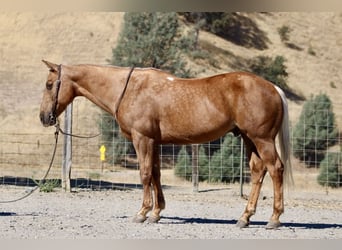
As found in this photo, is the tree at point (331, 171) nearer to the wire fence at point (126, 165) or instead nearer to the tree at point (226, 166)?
the wire fence at point (126, 165)

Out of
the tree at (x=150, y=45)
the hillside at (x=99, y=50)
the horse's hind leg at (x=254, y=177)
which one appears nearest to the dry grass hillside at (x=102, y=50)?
the hillside at (x=99, y=50)

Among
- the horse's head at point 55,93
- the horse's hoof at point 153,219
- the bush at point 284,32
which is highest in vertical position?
the bush at point 284,32

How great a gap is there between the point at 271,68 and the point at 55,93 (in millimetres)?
25419

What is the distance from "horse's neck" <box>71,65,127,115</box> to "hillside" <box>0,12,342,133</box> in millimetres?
19795

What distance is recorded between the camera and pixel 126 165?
1692cm

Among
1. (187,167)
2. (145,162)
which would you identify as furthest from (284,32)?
(145,162)

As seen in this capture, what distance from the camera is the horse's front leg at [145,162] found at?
6.44 metres

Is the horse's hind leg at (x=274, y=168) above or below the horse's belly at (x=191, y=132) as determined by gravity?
below

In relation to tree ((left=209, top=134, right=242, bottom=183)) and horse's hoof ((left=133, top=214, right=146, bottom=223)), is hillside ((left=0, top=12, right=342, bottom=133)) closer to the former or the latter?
tree ((left=209, top=134, right=242, bottom=183))

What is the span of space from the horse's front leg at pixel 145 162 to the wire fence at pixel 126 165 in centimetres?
458

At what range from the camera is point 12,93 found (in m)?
26.8

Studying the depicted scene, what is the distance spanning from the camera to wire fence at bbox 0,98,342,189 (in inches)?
534

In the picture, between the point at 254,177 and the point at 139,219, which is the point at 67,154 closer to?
the point at 139,219

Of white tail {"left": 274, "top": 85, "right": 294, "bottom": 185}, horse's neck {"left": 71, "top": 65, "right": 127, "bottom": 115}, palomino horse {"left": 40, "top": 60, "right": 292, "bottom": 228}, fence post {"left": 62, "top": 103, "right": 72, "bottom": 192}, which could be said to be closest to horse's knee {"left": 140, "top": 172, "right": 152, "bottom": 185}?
palomino horse {"left": 40, "top": 60, "right": 292, "bottom": 228}
